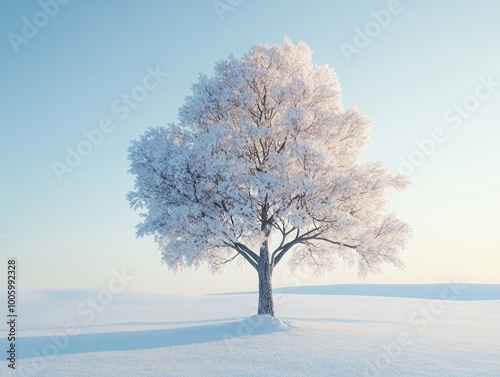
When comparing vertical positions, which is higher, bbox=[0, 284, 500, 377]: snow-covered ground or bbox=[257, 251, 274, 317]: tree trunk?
bbox=[257, 251, 274, 317]: tree trunk

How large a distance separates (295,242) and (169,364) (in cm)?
1021

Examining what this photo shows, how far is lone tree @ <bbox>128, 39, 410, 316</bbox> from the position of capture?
18500 millimetres

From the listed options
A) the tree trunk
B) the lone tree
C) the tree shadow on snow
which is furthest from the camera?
the tree trunk

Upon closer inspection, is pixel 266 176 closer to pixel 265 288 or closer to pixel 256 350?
pixel 265 288

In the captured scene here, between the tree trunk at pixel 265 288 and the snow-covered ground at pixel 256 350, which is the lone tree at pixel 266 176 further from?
the snow-covered ground at pixel 256 350

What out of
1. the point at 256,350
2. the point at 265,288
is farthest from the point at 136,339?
the point at 265,288

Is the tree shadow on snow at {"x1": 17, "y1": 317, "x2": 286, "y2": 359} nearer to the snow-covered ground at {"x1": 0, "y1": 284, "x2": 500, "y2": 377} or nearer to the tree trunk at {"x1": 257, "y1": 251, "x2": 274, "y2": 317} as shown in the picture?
the snow-covered ground at {"x1": 0, "y1": 284, "x2": 500, "y2": 377}

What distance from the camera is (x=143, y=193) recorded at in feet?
63.6

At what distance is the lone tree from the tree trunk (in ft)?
0.16

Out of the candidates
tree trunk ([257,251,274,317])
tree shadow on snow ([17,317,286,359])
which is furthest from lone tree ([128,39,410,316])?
tree shadow on snow ([17,317,286,359])

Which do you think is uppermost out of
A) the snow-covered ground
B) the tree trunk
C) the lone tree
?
the lone tree

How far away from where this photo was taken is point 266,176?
1866cm

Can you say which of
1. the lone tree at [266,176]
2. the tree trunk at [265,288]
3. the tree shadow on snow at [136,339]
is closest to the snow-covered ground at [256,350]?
the tree shadow on snow at [136,339]

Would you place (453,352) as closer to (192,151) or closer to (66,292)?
(192,151)
